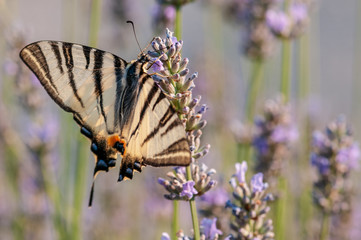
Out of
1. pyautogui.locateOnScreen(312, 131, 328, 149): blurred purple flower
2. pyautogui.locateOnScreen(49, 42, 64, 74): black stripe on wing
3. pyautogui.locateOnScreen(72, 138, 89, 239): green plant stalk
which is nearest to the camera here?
pyautogui.locateOnScreen(49, 42, 64, 74): black stripe on wing

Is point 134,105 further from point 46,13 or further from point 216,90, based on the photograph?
point 46,13

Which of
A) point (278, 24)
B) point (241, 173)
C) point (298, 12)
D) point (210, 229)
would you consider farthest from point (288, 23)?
point (210, 229)

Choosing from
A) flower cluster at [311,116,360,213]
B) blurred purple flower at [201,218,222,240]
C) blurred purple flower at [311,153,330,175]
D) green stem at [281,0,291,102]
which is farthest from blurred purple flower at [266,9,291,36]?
blurred purple flower at [201,218,222,240]

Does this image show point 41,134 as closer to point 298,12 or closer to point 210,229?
point 210,229

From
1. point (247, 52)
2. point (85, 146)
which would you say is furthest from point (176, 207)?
point (247, 52)

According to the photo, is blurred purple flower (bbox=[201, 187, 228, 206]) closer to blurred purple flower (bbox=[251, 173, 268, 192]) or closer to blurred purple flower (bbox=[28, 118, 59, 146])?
blurred purple flower (bbox=[251, 173, 268, 192])

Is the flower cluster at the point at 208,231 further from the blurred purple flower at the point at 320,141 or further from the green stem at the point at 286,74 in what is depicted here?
the green stem at the point at 286,74

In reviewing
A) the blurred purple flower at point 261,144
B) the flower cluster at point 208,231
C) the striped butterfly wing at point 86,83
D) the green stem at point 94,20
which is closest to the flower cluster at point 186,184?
the flower cluster at point 208,231
